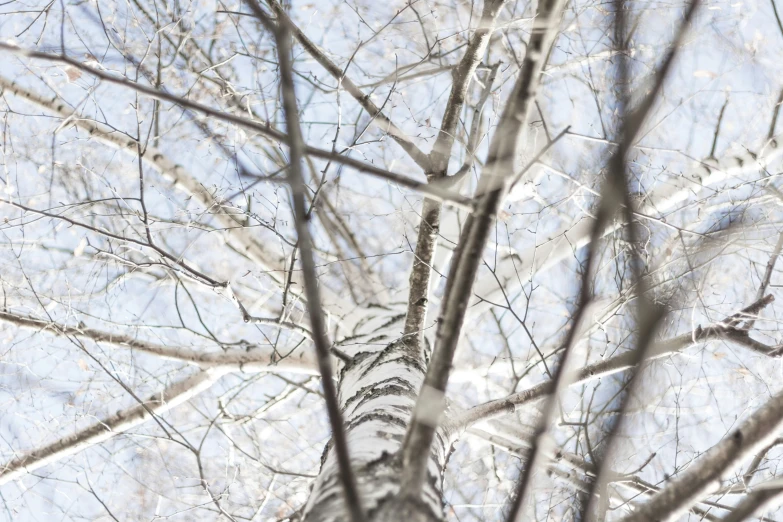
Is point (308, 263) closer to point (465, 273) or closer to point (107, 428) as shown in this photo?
point (465, 273)

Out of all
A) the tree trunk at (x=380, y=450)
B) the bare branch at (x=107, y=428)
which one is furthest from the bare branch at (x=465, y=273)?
the bare branch at (x=107, y=428)

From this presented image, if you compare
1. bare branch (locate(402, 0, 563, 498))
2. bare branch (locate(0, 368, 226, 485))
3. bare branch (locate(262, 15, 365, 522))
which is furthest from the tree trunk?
bare branch (locate(0, 368, 226, 485))

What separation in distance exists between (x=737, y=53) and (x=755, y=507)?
11.6 ft

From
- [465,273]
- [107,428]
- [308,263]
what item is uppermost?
[107,428]


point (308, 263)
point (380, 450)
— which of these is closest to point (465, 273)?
point (308, 263)

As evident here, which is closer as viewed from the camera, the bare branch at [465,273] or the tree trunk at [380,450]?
the bare branch at [465,273]

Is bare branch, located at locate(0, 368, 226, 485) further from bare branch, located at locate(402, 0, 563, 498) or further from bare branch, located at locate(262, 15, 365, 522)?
bare branch, located at locate(262, 15, 365, 522)

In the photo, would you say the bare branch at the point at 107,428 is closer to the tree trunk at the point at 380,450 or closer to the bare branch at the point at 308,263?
the tree trunk at the point at 380,450

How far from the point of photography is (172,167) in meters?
3.28

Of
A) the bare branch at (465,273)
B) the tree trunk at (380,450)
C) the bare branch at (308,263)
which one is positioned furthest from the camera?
the tree trunk at (380,450)

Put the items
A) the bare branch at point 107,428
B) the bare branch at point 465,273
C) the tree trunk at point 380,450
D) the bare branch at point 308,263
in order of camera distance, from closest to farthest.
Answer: the bare branch at point 308,263
the bare branch at point 465,273
the tree trunk at point 380,450
the bare branch at point 107,428

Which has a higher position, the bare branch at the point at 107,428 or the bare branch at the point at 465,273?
the bare branch at the point at 107,428

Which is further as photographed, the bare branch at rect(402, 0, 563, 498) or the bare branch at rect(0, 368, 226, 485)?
the bare branch at rect(0, 368, 226, 485)

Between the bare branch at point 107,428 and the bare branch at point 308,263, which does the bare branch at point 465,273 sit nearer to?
the bare branch at point 308,263
